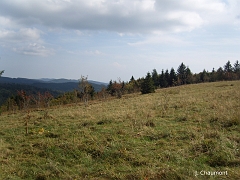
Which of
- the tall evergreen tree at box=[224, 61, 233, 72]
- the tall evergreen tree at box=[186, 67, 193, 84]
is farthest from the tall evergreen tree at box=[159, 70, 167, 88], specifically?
the tall evergreen tree at box=[224, 61, 233, 72]

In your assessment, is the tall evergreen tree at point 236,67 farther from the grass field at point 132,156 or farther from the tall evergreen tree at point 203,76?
the grass field at point 132,156

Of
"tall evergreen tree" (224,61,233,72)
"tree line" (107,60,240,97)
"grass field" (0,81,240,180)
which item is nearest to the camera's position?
"grass field" (0,81,240,180)

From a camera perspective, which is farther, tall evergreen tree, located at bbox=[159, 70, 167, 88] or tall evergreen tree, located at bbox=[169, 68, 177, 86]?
tall evergreen tree, located at bbox=[159, 70, 167, 88]

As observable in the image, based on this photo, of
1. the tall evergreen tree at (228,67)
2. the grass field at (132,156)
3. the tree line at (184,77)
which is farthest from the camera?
the tall evergreen tree at (228,67)

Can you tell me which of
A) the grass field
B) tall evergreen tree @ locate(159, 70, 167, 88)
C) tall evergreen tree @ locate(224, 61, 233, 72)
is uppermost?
Result: tall evergreen tree @ locate(224, 61, 233, 72)

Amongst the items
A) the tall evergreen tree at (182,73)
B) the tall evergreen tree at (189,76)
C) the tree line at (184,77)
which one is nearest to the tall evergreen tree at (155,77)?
the tree line at (184,77)

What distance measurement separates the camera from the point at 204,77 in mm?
72500

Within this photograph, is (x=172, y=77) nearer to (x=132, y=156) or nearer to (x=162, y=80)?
(x=162, y=80)

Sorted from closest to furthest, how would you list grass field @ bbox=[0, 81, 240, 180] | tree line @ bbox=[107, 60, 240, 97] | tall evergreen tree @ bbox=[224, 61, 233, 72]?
1. grass field @ bbox=[0, 81, 240, 180]
2. tree line @ bbox=[107, 60, 240, 97]
3. tall evergreen tree @ bbox=[224, 61, 233, 72]

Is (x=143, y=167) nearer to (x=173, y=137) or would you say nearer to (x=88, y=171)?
(x=88, y=171)

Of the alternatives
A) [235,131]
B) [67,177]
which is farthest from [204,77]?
[67,177]

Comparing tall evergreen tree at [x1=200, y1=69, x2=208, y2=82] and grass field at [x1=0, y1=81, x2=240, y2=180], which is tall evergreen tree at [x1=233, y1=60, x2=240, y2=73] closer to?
tall evergreen tree at [x1=200, y1=69, x2=208, y2=82]

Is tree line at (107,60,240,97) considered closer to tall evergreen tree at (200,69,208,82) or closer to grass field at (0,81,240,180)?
tall evergreen tree at (200,69,208,82)

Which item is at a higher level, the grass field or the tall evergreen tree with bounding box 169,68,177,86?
the tall evergreen tree with bounding box 169,68,177,86
